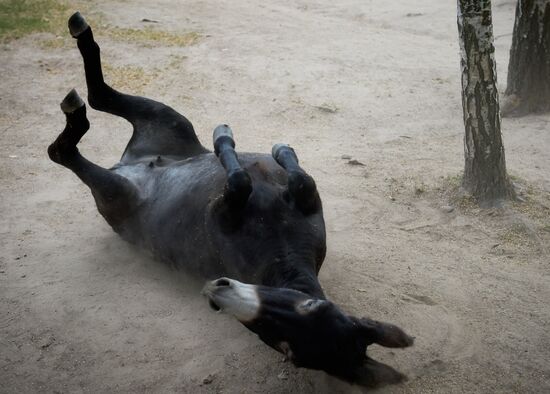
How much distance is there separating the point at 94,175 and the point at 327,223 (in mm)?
2003

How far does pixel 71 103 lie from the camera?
4719 mm

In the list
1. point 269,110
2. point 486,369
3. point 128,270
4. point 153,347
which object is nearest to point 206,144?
point 269,110

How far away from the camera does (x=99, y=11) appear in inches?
434

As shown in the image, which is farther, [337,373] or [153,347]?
[153,347]

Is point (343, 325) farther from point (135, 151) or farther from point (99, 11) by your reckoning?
Answer: point (99, 11)

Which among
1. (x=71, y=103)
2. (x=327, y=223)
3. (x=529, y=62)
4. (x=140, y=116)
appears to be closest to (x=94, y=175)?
(x=71, y=103)

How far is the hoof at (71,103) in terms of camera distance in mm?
4707

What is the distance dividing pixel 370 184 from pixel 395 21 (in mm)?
6711

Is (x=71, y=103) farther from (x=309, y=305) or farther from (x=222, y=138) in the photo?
(x=309, y=305)

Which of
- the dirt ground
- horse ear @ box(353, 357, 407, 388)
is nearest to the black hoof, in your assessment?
the dirt ground

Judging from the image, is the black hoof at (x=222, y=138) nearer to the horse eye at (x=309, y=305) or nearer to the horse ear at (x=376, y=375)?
the horse eye at (x=309, y=305)

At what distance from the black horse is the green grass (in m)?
5.24

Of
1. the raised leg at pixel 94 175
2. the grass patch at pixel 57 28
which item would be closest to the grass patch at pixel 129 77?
the grass patch at pixel 57 28

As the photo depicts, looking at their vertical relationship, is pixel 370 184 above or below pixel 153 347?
above
